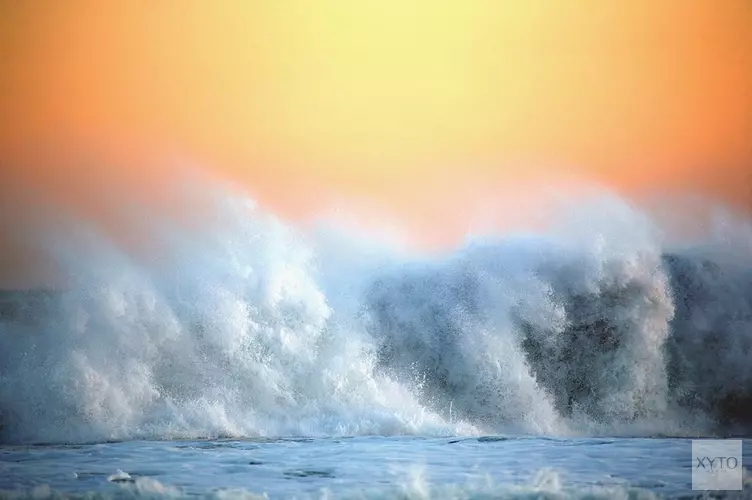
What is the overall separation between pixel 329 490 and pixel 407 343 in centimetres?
226

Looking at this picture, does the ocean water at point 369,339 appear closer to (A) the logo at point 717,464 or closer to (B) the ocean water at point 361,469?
(B) the ocean water at point 361,469

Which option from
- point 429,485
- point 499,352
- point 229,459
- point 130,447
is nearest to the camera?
point 429,485

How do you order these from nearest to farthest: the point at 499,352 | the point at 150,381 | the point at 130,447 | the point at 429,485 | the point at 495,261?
1. the point at 429,485
2. the point at 130,447
3. the point at 150,381
4. the point at 499,352
5. the point at 495,261

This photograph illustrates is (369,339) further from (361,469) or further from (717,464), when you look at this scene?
(717,464)

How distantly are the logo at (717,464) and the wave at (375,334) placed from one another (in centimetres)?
56

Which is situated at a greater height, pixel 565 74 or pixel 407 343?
pixel 565 74

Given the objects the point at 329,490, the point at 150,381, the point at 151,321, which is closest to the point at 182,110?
the point at 151,321

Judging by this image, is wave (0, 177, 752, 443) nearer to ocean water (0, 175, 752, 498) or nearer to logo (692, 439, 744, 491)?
ocean water (0, 175, 752, 498)

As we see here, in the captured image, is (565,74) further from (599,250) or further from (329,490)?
(329,490)

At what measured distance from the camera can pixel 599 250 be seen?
6.22 m

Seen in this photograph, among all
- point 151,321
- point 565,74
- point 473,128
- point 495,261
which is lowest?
point 151,321

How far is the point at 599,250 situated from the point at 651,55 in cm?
143

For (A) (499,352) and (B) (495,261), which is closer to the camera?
(A) (499,352)

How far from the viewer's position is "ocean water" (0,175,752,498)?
5312 millimetres
